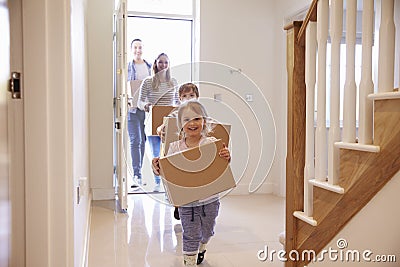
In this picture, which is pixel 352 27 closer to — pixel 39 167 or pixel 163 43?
pixel 39 167

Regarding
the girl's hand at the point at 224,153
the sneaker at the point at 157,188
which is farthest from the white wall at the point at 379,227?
the sneaker at the point at 157,188

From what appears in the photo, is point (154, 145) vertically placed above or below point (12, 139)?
below

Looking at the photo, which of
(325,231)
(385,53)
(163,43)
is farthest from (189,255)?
(163,43)

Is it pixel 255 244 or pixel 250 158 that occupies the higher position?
pixel 250 158

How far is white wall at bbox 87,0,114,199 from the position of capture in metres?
3.73

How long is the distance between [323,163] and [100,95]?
2.75m

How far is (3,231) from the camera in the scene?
3.46 feet

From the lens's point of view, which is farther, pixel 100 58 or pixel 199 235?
pixel 100 58

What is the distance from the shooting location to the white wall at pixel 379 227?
146cm

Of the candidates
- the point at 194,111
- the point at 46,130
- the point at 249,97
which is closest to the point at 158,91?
the point at 194,111

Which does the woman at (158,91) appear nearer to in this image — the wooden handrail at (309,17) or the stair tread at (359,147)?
the wooden handrail at (309,17)

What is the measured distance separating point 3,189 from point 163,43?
3.82m

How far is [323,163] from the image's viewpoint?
1.68 metres

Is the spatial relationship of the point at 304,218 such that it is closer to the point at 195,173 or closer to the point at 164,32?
the point at 195,173
